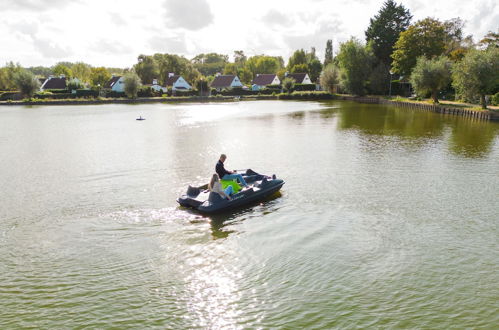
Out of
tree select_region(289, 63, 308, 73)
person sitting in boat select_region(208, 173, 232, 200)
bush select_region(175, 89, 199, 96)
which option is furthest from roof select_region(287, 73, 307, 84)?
person sitting in boat select_region(208, 173, 232, 200)

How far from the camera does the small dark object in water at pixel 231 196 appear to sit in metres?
14.5

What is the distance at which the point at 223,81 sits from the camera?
120625 mm

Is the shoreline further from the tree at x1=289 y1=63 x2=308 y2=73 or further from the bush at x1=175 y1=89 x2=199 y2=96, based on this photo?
the tree at x1=289 y1=63 x2=308 y2=73

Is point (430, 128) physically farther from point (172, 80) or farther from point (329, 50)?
point (329, 50)

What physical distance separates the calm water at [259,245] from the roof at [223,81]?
97.2m

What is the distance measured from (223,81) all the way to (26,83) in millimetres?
55183

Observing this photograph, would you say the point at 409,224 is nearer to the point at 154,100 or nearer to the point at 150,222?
the point at 150,222

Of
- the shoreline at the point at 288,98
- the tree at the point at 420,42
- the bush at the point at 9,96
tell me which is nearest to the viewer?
the shoreline at the point at 288,98

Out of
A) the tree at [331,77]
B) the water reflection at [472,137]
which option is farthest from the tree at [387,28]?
the water reflection at [472,137]

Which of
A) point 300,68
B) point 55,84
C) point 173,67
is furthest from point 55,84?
point 300,68

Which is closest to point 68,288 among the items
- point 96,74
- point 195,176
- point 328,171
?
point 195,176

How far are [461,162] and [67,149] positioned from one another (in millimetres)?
27247

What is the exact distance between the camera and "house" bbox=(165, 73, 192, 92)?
362ft

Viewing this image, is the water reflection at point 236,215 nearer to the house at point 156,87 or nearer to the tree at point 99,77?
the house at point 156,87
